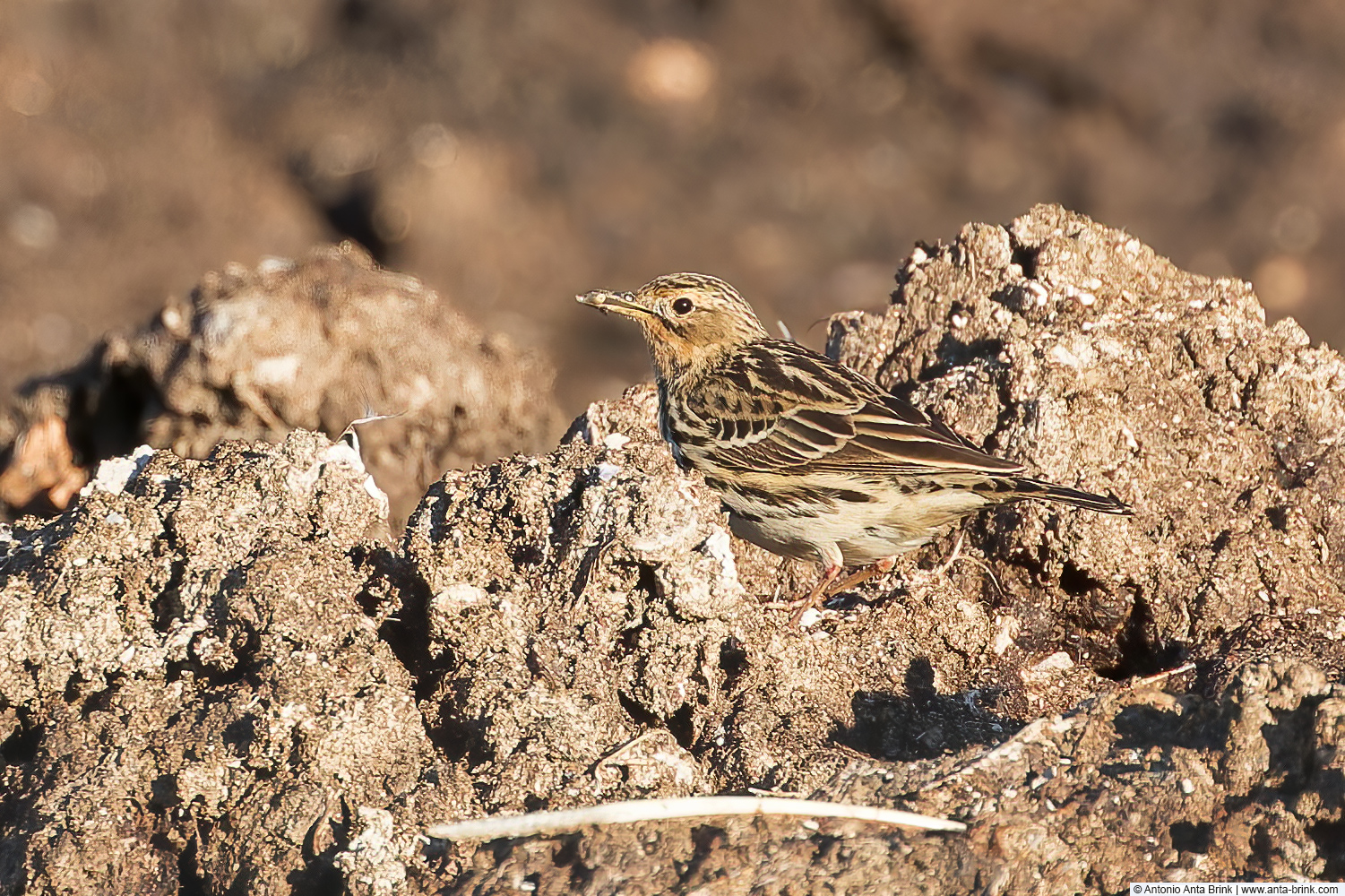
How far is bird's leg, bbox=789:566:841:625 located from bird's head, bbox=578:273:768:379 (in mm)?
1440

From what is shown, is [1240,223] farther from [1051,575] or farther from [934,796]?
[934,796]

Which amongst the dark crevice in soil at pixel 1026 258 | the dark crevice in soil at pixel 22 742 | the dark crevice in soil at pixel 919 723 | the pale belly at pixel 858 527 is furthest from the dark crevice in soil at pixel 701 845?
the dark crevice in soil at pixel 1026 258

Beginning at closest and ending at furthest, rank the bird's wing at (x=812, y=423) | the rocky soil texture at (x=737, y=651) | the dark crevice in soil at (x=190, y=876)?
the rocky soil texture at (x=737, y=651)
the dark crevice in soil at (x=190, y=876)
the bird's wing at (x=812, y=423)

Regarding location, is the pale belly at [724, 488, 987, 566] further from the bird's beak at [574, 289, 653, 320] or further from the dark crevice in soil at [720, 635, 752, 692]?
the bird's beak at [574, 289, 653, 320]

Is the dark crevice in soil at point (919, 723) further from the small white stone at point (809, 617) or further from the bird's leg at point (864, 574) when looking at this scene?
the bird's leg at point (864, 574)

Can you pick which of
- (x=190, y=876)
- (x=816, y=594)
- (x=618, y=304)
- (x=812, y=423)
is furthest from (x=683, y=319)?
(x=190, y=876)

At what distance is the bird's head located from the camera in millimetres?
6594

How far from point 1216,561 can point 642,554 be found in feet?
6.66

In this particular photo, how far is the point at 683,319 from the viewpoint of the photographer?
6590mm

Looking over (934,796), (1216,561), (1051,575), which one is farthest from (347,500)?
(1216,561)

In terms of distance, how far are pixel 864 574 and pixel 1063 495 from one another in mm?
967

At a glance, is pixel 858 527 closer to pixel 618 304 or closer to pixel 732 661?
pixel 732 661

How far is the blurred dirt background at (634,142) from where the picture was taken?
1204 cm

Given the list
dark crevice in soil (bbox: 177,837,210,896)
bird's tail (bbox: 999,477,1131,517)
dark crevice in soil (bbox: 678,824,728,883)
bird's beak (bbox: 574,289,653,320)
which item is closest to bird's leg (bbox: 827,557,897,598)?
bird's tail (bbox: 999,477,1131,517)
